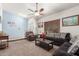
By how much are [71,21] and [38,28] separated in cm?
77

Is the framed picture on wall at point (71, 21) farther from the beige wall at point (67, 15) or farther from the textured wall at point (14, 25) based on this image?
the textured wall at point (14, 25)

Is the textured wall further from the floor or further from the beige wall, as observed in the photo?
the beige wall

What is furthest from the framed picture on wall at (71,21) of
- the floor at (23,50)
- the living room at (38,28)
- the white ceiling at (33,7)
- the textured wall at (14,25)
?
the textured wall at (14,25)

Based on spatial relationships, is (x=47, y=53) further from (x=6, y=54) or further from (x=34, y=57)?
(x=6, y=54)

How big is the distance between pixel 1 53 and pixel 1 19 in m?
0.75

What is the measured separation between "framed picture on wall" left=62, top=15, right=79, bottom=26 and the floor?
629 mm

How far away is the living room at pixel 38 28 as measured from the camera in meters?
2.25

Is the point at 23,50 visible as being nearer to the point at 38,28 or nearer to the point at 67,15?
the point at 38,28

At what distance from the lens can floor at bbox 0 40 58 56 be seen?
227 centimetres

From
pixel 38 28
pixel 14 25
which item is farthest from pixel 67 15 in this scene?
pixel 14 25

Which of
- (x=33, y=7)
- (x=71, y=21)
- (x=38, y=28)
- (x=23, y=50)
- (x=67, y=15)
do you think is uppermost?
(x=33, y=7)

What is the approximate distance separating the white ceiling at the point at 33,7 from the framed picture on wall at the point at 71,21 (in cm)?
24

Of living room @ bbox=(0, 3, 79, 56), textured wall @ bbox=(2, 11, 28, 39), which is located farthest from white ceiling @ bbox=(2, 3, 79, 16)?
textured wall @ bbox=(2, 11, 28, 39)

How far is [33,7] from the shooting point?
2355mm
